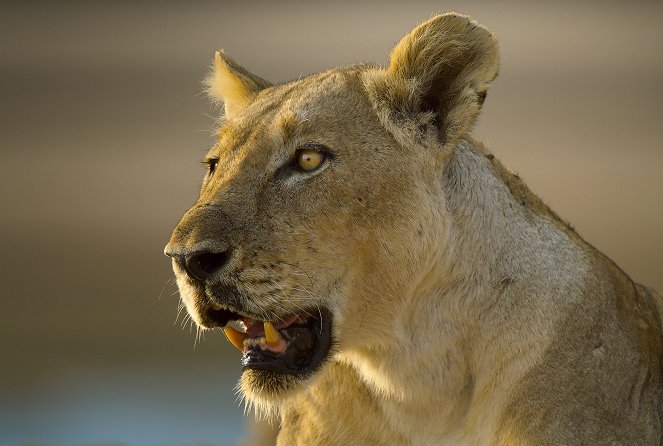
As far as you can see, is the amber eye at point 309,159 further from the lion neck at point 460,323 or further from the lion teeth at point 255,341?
the lion teeth at point 255,341

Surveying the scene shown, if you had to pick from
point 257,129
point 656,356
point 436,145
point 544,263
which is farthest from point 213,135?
point 656,356

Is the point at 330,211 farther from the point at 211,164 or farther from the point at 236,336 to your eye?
the point at 211,164

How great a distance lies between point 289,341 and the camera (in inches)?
151

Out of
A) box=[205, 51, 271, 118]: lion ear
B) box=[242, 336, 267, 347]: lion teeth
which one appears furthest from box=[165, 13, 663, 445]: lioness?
box=[205, 51, 271, 118]: lion ear

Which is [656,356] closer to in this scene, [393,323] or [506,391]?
[506,391]

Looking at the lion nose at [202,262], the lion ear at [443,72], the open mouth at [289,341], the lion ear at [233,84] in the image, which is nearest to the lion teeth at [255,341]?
the open mouth at [289,341]

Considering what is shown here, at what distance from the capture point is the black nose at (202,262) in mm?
3514

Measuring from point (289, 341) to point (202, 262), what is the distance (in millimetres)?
478

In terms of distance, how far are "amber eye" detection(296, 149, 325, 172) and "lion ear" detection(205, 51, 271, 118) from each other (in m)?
0.77

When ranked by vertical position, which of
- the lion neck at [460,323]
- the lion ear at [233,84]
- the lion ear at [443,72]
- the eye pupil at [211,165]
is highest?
the lion ear at [443,72]

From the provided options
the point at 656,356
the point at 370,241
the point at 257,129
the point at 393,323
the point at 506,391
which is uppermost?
the point at 257,129

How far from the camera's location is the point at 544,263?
163 inches

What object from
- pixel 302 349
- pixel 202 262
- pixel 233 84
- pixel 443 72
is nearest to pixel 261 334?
pixel 302 349

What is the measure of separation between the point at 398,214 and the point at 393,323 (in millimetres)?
377
